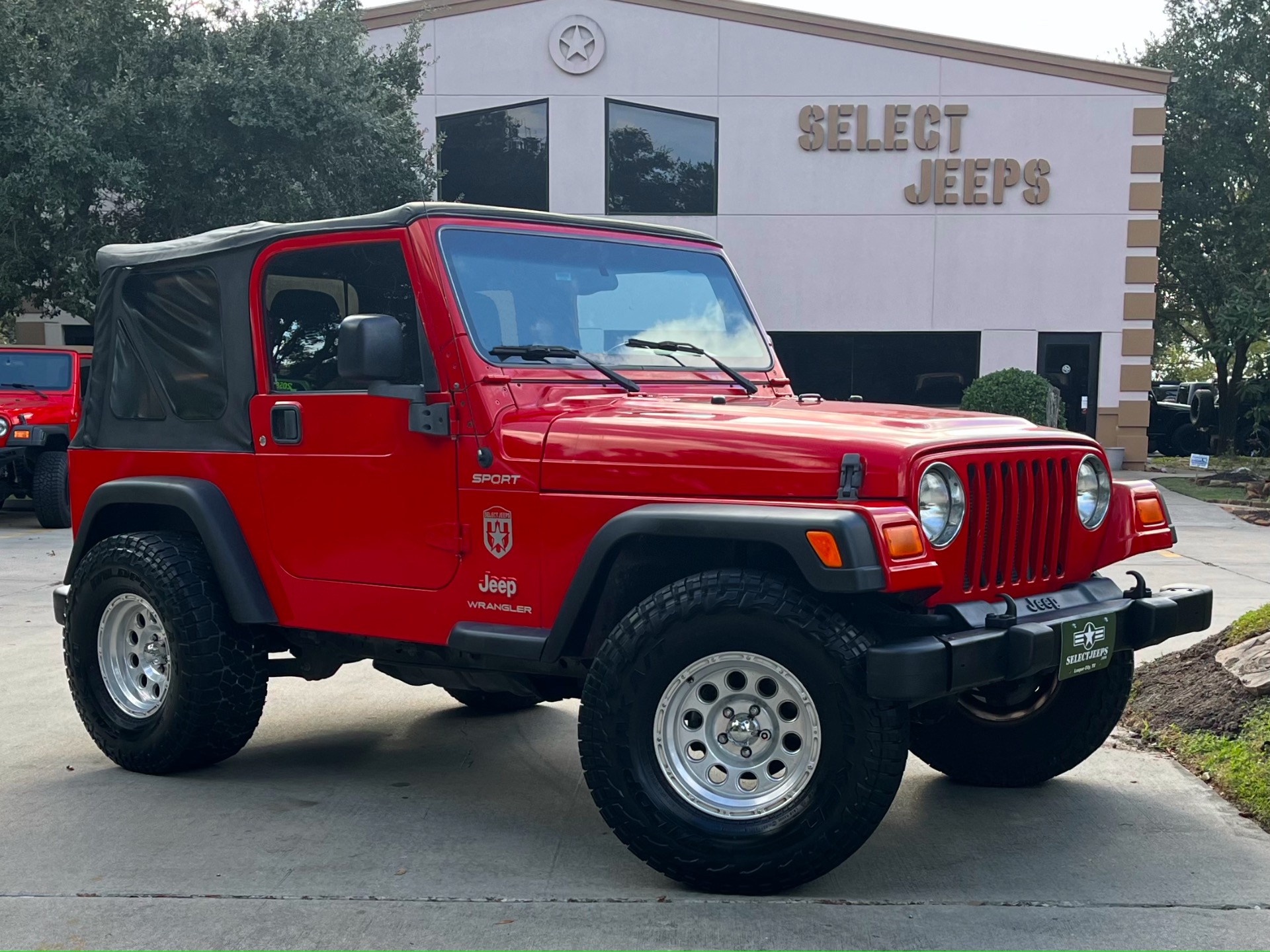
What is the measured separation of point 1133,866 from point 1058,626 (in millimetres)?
843

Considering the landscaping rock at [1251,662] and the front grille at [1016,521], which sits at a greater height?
the front grille at [1016,521]

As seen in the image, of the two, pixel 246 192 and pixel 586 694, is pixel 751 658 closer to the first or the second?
pixel 586 694

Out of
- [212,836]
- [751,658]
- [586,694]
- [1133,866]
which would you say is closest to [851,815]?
[751,658]

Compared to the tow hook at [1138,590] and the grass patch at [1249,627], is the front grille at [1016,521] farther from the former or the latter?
the grass patch at [1249,627]

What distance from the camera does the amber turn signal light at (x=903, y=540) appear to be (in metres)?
3.64

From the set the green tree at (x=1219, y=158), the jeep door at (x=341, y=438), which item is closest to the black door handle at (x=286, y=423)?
the jeep door at (x=341, y=438)

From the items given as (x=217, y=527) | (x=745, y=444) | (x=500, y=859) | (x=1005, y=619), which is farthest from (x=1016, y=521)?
(x=217, y=527)

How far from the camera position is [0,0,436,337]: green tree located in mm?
16422

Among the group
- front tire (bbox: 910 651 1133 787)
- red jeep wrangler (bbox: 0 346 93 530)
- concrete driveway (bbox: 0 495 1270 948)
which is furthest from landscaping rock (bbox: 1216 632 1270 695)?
red jeep wrangler (bbox: 0 346 93 530)

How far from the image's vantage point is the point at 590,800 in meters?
4.93

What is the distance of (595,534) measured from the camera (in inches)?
162

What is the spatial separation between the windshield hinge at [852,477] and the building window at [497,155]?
18939 millimetres

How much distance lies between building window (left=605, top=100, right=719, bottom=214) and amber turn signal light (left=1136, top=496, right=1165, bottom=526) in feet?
58.5

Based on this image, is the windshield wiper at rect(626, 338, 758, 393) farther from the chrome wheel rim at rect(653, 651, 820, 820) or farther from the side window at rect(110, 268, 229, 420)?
the side window at rect(110, 268, 229, 420)
